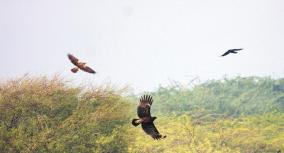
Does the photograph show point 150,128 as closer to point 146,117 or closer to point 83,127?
point 146,117

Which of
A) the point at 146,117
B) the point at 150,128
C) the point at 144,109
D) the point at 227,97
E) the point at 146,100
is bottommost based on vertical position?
the point at 150,128

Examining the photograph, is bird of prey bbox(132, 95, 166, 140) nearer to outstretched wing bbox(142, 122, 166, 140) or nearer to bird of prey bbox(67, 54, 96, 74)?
outstretched wing bbox(142, 122, 166, 140)

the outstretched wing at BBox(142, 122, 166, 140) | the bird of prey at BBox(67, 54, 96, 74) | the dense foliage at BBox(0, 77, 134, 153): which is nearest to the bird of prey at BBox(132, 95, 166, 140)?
the outstretched wing at BBox(142, 122, 166, 140)

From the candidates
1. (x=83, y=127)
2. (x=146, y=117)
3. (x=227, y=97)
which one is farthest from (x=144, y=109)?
(x=227, y=97)

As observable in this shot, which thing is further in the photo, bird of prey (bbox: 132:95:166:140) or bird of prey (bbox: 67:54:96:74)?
bird of prey (bbox: 67:54:96:74)

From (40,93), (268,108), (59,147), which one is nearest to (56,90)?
(40,93)

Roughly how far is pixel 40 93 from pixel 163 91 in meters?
43.3

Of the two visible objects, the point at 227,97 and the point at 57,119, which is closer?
the point at 57,119

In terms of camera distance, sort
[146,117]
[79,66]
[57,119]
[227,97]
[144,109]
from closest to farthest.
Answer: [146,117] < [144,109] < [79,66] < [57,119] < [227,97]

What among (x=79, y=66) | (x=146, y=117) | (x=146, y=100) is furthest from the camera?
(x=79, y=66)

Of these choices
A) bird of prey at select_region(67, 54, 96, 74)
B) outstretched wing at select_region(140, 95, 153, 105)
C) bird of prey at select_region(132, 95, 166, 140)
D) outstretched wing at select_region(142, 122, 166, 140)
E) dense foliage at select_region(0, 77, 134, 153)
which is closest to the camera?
bird of prey at select_region(132, 95, 166, 140)

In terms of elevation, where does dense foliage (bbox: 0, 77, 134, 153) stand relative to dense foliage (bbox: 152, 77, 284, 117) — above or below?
below

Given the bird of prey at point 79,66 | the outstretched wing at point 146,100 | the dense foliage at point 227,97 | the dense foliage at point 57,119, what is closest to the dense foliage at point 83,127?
the dense foliage at point 57,119

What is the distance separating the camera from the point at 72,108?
3331 centimetres
